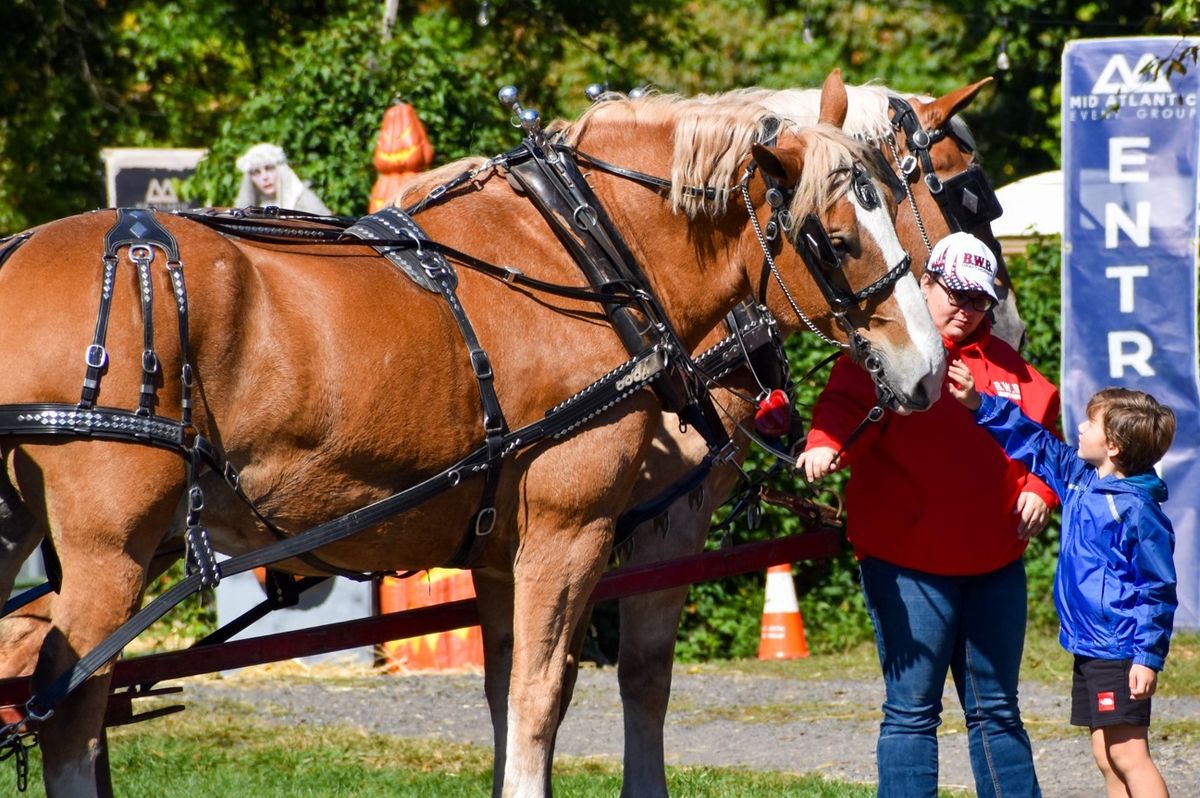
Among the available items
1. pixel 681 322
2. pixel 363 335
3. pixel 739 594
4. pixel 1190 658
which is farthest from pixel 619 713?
pixel 363 335

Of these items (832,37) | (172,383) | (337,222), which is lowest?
(172,383)

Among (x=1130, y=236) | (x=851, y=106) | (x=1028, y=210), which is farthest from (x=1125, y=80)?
(x=851, y=106)

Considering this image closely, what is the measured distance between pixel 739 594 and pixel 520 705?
5853 millimetres

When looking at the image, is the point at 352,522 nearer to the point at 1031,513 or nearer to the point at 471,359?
the point at 471,359

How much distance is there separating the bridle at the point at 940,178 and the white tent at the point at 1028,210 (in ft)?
16.8

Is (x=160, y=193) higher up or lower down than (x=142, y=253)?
higher up

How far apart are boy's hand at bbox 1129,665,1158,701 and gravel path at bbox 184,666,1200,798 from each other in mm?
1514

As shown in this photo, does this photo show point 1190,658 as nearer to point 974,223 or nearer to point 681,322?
point 974,223

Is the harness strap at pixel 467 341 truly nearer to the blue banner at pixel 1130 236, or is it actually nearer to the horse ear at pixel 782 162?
the horse ear at pixel 782 162

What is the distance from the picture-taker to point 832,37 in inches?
758

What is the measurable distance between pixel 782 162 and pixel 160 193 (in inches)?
336

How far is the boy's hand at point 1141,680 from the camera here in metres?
3.93

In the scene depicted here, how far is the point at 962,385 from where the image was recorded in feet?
12.3

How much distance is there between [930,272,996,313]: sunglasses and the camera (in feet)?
12.8
